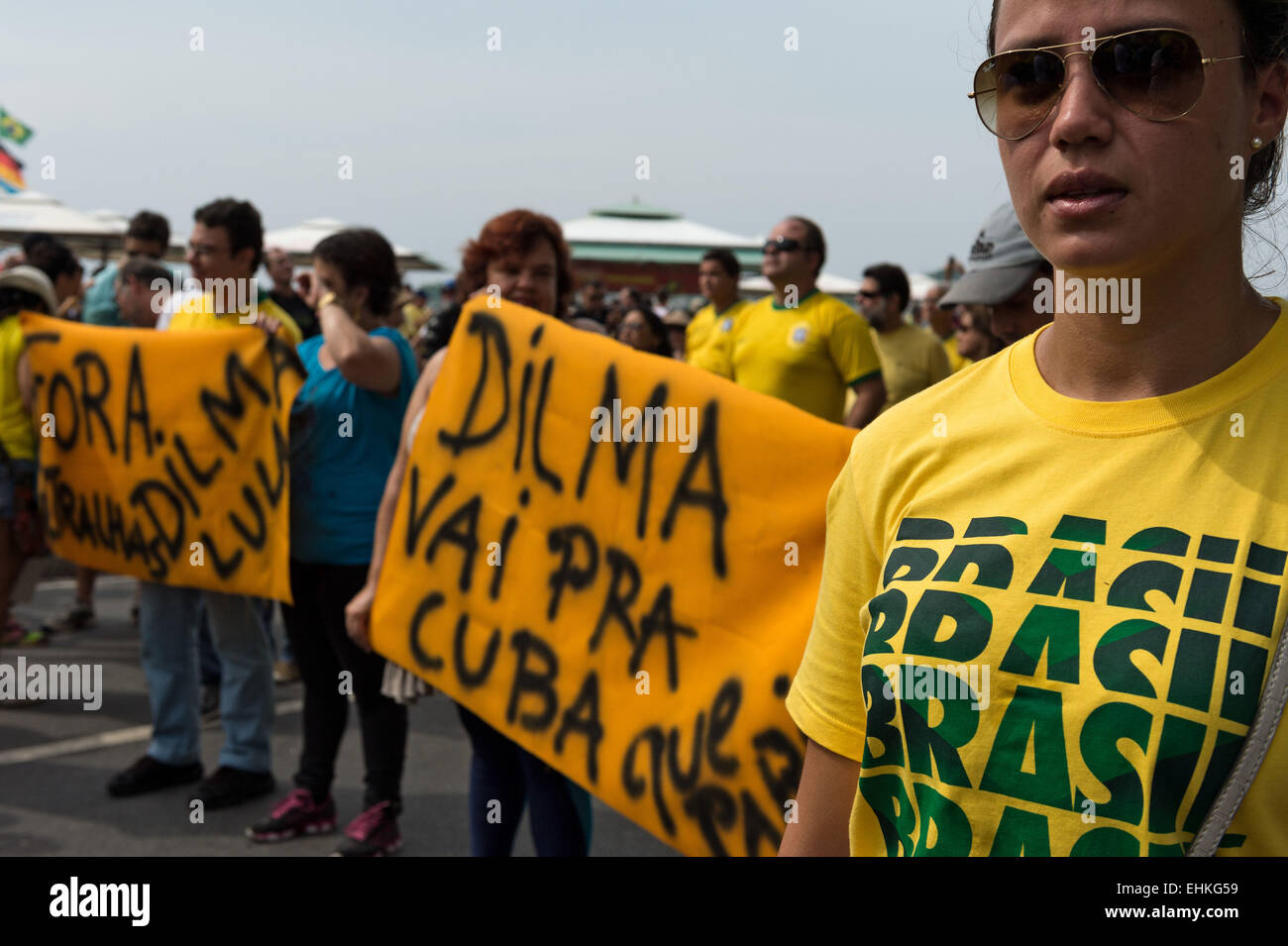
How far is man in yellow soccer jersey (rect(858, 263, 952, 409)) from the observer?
719 cm

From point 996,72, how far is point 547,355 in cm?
225

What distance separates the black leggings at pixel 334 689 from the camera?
4.15 metres

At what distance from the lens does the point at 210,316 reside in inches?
191

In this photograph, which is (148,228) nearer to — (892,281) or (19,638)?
(19,638)

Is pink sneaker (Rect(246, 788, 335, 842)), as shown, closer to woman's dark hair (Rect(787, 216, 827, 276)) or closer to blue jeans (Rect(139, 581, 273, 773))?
blue jeans (Rect(139, 581, 273, 773))

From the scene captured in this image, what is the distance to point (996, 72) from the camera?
120 centimetres

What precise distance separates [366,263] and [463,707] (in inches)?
73.2

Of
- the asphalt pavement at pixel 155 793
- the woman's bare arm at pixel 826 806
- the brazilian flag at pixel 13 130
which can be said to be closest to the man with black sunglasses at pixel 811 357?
the asphalt pavement at pixel 155 793

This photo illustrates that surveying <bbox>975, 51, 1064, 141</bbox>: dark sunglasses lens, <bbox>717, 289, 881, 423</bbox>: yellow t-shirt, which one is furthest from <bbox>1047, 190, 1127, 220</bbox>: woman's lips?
<bbox>717, 289, 881, 423</bbox>: yellow t-shirt

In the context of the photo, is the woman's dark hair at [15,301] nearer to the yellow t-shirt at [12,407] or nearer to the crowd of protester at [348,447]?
the crowd of protester at [348,447]

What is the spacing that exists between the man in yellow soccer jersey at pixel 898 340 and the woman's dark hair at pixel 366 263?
12.0ft

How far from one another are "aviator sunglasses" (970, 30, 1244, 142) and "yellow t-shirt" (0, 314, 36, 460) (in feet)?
18.4

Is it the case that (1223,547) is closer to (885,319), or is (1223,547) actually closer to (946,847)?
(946,847)

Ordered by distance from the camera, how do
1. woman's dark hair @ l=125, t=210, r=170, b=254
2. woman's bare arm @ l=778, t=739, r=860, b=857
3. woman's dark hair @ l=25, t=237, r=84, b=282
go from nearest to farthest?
woman's bare arm @ l=778, t=739, r=860, b=857 < woman's dark hair @ l=125, t=210, r=170, b=254 < woman's dark hair @ l=25, t=237, r=84, b=282
